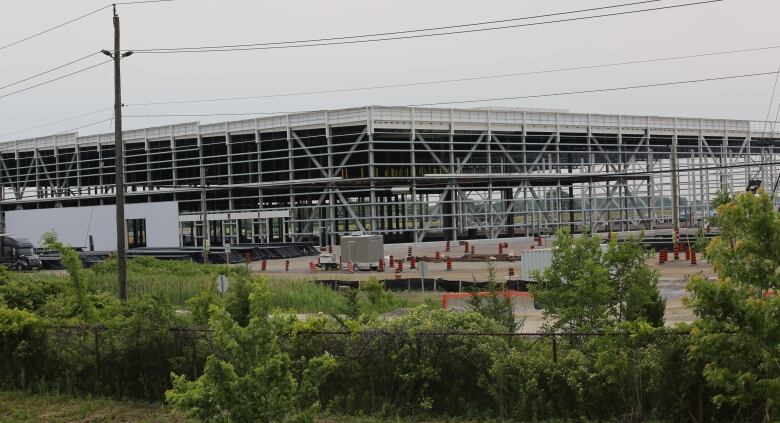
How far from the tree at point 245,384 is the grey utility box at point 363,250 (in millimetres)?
41421

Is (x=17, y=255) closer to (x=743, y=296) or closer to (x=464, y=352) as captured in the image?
(x=464, y=352)

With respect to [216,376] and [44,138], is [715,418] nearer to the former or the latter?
[216,376]

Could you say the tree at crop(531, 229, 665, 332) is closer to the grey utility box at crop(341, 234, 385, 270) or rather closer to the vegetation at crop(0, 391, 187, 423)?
the vegetation at crop(0, 391, 187, 423)

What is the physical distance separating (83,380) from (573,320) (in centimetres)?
1077

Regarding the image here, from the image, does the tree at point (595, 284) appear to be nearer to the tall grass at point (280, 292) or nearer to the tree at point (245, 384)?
the tree at point (245, 384)

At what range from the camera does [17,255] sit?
2276 inches

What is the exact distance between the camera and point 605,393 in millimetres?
14320

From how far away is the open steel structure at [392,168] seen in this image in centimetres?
7306

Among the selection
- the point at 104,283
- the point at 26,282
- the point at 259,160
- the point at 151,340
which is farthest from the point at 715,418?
the point at 259,160

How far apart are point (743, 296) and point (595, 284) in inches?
200

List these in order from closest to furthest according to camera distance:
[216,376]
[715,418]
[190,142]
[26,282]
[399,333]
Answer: [216,376] < [715,418] < [399,333] < [26,282] < [190,142]

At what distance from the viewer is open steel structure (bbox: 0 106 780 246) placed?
2876 inches

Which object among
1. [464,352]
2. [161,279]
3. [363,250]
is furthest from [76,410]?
[363,250]

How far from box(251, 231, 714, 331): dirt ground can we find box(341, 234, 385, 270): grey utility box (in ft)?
3.23
